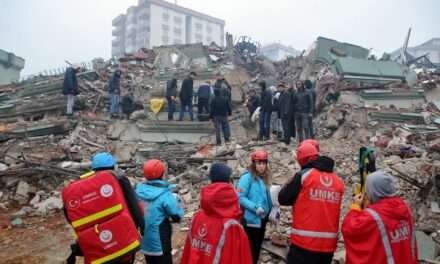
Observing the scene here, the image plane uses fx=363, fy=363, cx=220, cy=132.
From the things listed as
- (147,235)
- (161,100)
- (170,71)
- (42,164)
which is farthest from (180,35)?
(147,235)

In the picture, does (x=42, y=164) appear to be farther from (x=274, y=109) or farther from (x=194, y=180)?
(x=274, y=109)

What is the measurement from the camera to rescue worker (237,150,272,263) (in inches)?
139

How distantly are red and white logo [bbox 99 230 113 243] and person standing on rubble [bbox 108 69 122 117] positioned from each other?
9740 mm

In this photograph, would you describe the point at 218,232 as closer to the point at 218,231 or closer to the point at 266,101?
the point at 218,231

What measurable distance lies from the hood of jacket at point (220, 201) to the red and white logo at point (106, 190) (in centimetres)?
72

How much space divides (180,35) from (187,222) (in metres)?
61.7

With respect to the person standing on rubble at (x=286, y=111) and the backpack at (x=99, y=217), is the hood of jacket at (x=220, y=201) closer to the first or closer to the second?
the backpack at (x=99, y=217)

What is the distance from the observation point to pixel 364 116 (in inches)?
445

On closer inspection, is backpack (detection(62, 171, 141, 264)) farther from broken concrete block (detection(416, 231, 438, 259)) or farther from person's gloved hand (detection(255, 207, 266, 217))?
broken concrete block (detection(416, 231, 438, 259))

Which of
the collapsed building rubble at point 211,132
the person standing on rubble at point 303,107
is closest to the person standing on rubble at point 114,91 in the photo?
the collapsed building rubble at point 211,132

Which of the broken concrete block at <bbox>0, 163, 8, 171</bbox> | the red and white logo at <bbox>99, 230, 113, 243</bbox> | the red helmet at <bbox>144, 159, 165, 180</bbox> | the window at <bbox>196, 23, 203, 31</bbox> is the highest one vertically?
the window at <bbox>196, 23, 203, 31</bbox>

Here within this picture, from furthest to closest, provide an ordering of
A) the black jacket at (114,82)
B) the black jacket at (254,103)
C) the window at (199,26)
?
the window at (199,26)
the black jacket at (114,82)
the black jacket at (254,103)

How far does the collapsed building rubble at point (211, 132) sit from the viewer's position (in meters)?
7.01

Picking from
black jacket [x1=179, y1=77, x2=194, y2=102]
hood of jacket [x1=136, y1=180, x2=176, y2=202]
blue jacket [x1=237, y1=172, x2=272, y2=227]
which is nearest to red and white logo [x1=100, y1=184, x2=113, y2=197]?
hood of jacket [x1=136, y1=180, x2=176, y2=202]
